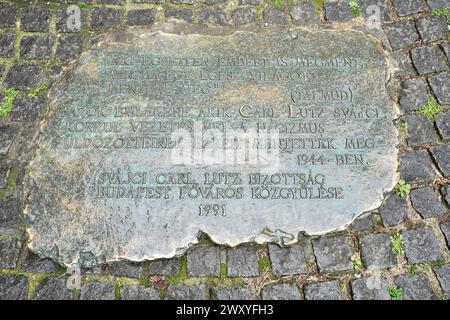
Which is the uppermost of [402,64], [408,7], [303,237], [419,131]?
[408,7]

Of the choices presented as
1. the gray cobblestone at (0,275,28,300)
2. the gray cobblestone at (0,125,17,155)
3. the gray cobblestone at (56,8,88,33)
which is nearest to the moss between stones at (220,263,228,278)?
the gray cobblestone at (0,275,28,300)

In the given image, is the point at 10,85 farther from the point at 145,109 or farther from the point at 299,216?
the point at 299,216

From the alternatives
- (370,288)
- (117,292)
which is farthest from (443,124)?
(117,292)

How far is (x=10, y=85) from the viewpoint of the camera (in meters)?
3.61

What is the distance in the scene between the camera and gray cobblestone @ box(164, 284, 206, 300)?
2967 mm

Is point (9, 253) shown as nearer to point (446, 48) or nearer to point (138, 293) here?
point (138, 293)

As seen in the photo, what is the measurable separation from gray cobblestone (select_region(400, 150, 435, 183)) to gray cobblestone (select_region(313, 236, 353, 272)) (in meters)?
0.66

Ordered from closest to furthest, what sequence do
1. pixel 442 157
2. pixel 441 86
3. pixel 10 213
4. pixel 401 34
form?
pixel 10 213
pixel 442 157
pixel 441 86
pixel 401 34

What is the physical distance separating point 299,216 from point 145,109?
1.29m

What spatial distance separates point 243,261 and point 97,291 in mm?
943

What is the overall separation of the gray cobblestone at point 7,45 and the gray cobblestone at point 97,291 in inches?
77.8

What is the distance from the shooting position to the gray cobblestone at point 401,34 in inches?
146

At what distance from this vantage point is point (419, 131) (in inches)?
134
